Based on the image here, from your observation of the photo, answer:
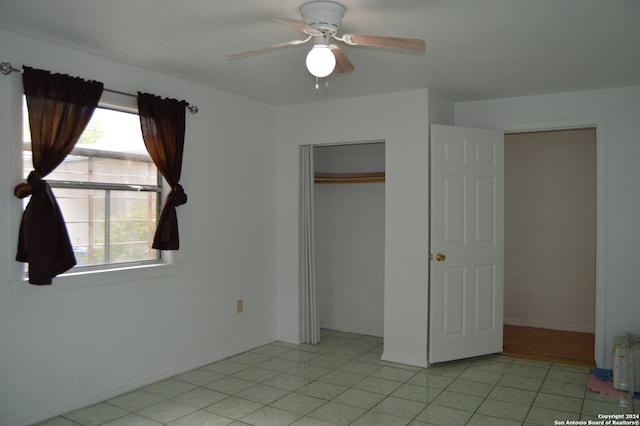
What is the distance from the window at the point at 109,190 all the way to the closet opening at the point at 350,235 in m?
2.01

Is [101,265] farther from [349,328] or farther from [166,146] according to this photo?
[349,328]

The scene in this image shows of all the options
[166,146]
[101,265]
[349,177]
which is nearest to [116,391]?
[101,265]

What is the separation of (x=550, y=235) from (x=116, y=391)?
4830mm

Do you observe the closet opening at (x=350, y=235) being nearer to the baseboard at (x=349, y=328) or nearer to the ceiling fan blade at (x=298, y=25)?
the baseboard at (x=349, y=328)

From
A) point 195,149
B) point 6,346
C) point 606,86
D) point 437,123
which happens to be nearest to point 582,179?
point 606,86

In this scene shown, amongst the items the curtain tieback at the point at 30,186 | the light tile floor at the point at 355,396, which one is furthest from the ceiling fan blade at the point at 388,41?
the light tile floor at the point at 355,396

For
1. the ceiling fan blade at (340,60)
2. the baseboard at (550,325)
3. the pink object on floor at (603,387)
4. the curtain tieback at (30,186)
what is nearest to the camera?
the ceiling fan blade at (340,60)

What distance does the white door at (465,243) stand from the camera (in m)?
4.42

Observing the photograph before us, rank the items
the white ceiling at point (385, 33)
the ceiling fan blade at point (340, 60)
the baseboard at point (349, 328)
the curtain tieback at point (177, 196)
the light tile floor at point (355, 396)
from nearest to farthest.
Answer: the white ceiling at point (385, 33)
the ceiling fan blade at point (340, 60)
the light tile floor at point (355, 396)
the curtain tieback at point (177, 196)
the baseboard at point (349, 328)

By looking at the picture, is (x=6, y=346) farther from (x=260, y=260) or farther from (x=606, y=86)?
(x=606, y=86)

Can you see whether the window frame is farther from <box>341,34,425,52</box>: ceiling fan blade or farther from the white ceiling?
<box>341,34,425,52</box>: ceiling fan blade

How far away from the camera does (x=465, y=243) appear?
455cm

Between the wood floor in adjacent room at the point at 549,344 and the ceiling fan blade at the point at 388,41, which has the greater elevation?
the ceiling fan blade at the point at 388,41

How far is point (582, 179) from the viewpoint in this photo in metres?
5.65
